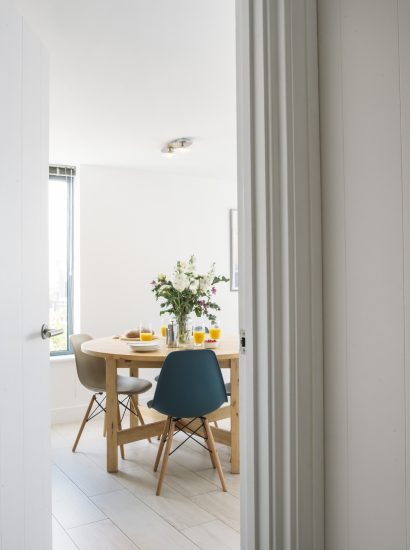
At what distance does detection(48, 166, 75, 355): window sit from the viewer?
4.62m

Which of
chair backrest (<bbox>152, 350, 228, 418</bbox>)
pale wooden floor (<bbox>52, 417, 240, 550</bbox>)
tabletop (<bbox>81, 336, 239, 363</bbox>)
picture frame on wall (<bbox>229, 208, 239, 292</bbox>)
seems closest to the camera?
pale wooden floor (<bbox>52, 417, 240, 550</bbox>)

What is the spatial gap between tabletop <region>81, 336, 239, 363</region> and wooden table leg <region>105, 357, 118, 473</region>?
0.40 ft

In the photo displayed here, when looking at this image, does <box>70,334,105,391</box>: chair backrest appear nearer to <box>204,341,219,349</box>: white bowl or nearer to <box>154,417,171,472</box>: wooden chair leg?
<box>154,417,171,472</box>: wooden chair leg

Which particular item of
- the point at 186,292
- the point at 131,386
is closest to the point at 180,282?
the point at 186,292

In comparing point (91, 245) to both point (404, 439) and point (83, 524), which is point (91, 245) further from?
point (404, 439)

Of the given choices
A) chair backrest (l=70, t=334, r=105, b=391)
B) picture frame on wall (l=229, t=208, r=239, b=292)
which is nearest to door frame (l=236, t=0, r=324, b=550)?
chair backrest (l=70, t=334, r=105, b=391)

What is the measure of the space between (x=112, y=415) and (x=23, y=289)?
183 cm

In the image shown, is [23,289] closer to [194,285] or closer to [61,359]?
[194,285]

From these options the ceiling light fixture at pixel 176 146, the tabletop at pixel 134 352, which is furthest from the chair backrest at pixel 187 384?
the ceiling light fixture at pixel 176 146

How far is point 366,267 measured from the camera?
1.14 metres

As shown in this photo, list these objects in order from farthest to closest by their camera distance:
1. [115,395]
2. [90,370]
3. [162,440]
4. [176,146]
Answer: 1. [176,146]
2. [90,370]
3. [115,395]
4. [162,440]

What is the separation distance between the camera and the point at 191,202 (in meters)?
5.12

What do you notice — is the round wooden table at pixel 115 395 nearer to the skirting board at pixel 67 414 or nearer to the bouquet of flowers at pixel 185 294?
the bouquet of flowers at pixel 185 294

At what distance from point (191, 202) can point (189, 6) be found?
3.13 metres
